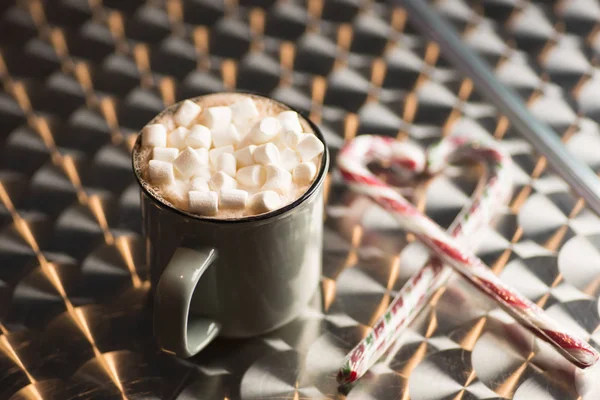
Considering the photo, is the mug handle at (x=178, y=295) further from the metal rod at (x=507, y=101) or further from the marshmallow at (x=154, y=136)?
→ the metal rod at (x=507, y=101)

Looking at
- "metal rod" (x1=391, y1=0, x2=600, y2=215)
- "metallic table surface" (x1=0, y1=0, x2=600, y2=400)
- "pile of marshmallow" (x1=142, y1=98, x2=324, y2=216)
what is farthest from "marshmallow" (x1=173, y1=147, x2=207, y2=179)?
"metal rod" (x1=391, y1=0, x2=600, y2=215)

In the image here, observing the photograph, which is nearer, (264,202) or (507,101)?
(264,202)

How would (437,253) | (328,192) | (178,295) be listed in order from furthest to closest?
1. (328,192)
2. (437,253)
3. (178,295)

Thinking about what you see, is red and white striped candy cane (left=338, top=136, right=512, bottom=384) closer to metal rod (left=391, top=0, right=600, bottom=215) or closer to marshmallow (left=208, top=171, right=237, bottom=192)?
metal rod (left=391, top=0, right=600, bottom=215)

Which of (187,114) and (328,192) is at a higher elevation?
(187,114)

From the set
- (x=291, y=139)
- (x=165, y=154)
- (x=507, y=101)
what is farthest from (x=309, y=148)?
(x=507, y=101)

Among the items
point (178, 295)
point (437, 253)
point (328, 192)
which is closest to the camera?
point (178, 295)

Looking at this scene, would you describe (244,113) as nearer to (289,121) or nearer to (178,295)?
(289,121)

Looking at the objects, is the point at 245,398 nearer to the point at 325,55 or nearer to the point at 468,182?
the point at 468,182
